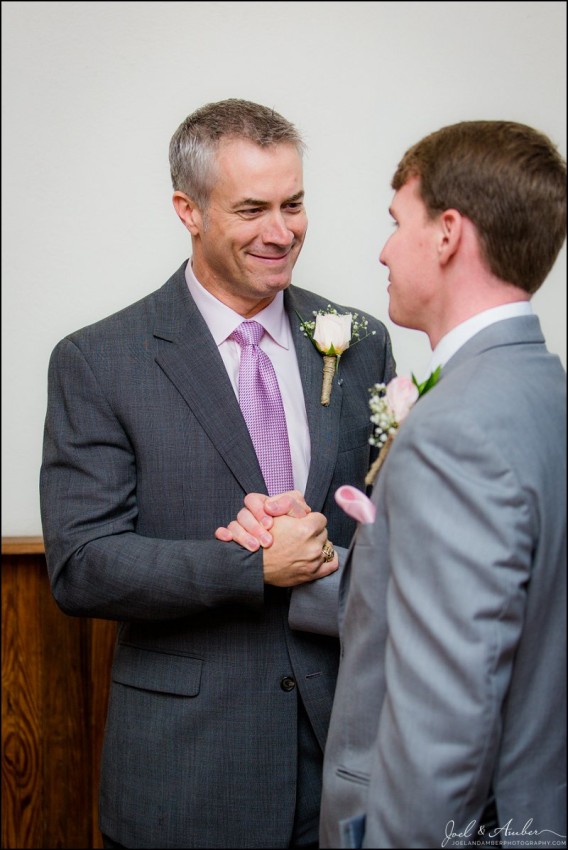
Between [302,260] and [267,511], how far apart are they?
121 centimetres

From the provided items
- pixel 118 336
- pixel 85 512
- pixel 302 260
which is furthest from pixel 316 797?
pixel 302 260

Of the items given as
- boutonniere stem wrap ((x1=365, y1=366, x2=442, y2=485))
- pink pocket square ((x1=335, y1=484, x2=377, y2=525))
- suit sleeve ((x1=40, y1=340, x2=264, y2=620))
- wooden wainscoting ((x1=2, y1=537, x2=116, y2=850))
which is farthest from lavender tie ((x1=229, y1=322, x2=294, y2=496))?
wooden wainscoting ((x1=2, y1=537, x2=116, y2=850))

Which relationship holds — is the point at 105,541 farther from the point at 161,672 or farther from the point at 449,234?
the point at 449,234

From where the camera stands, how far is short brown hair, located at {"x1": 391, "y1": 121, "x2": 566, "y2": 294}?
1392 millimetres

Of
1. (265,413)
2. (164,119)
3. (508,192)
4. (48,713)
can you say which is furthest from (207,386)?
(48,713)

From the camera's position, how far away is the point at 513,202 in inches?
54.7

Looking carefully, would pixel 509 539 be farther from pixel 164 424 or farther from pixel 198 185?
pixel 198 185

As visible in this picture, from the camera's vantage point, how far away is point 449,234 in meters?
1.44

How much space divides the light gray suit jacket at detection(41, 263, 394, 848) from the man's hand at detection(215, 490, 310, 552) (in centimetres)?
3

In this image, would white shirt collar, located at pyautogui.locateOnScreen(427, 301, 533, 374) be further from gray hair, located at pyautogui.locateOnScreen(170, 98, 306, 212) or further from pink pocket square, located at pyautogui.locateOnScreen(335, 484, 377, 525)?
gray hair, located at pyautogui.locateOnScreen(170, 98, 306, 212)

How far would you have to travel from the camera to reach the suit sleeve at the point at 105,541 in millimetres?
1877

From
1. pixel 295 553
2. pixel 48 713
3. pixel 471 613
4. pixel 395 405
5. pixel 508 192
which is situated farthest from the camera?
pixel 48 713

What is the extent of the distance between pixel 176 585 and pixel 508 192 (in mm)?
1010

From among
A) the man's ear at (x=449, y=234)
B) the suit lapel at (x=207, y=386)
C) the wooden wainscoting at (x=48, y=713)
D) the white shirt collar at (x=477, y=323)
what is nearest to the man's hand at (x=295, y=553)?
the suit lapel at (x=207, y=386)
